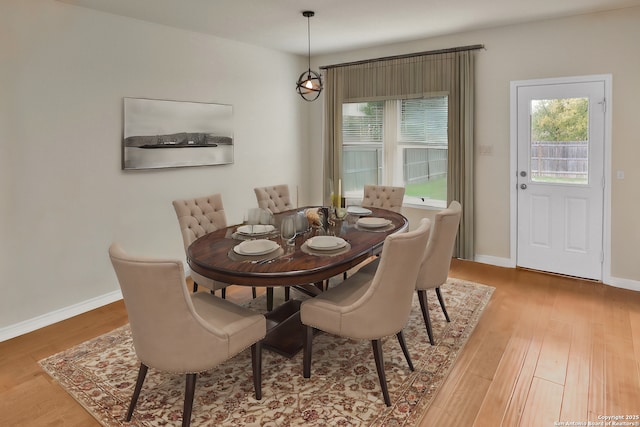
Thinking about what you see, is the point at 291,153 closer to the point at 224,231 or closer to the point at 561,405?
the point at 224,231

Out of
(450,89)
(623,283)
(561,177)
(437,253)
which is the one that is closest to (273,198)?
(437,253)

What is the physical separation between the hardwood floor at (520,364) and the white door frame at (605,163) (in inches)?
18.6

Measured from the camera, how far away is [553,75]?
4.20 meters

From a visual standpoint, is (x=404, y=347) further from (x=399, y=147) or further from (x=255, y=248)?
(x=399, y=147)

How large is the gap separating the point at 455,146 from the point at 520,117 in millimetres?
738

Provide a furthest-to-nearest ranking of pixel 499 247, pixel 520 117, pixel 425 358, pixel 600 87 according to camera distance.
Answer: pixel 499 247
pixel 520 117
pixel 600 87
pixel 425 358

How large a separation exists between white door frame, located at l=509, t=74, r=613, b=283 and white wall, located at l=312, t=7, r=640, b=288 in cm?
4

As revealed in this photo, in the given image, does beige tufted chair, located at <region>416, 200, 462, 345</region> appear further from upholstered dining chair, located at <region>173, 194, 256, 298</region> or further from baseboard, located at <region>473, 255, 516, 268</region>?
baseboard, located at <region>473, 255, 516, 268</region>

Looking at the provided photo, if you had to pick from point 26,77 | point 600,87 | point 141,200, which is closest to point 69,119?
point 26,77

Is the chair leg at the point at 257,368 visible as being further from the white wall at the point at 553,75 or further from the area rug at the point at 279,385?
the white wall at the point at 553,75

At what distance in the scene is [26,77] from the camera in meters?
3.20

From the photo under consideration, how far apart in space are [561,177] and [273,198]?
3033 mm

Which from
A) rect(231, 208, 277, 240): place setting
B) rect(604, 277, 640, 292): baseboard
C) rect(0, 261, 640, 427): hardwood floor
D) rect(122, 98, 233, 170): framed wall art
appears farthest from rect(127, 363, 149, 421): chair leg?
rect(604, 277, 640, 292): baseboard

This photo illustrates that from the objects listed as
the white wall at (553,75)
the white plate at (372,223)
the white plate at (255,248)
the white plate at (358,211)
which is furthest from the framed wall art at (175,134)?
the white wall at (553,75)
